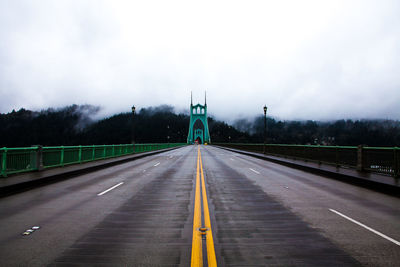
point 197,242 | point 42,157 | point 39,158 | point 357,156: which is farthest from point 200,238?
point 357,156

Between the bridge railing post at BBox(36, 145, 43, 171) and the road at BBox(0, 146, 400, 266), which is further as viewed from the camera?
the bridge railing post at BBox(36, 145, 43, 171)

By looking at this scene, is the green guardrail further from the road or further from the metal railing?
the metal railing

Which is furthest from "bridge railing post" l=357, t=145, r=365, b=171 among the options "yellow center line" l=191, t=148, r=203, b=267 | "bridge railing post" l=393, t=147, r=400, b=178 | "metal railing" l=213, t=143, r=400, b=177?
"yellow center line" l=191, t=148, r=203, b=267

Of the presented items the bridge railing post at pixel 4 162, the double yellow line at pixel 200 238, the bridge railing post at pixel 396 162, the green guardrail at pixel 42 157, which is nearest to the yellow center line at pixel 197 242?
the double yellow line at pixel 200 238

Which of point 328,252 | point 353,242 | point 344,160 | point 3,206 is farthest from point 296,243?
point 344,160

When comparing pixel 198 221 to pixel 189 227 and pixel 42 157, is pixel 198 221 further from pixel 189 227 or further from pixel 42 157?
pixel 42 157

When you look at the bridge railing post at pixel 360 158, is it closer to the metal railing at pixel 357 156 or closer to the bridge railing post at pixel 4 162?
the metal railing at pixel 357 156

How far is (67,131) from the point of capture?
535ft

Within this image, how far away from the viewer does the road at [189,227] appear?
140 inches

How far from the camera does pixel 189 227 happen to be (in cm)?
473

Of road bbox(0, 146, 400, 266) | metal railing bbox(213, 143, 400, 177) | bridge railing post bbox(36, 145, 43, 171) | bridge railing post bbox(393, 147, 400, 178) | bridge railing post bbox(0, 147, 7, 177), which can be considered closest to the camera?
road bbox(0, 146, 400, 266)

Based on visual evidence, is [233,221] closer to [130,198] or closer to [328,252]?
[328,252]

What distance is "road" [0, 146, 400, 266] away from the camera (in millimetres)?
3568

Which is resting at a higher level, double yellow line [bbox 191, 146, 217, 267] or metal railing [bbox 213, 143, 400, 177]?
metal railing [bbox 213, 143, 400, 177]
